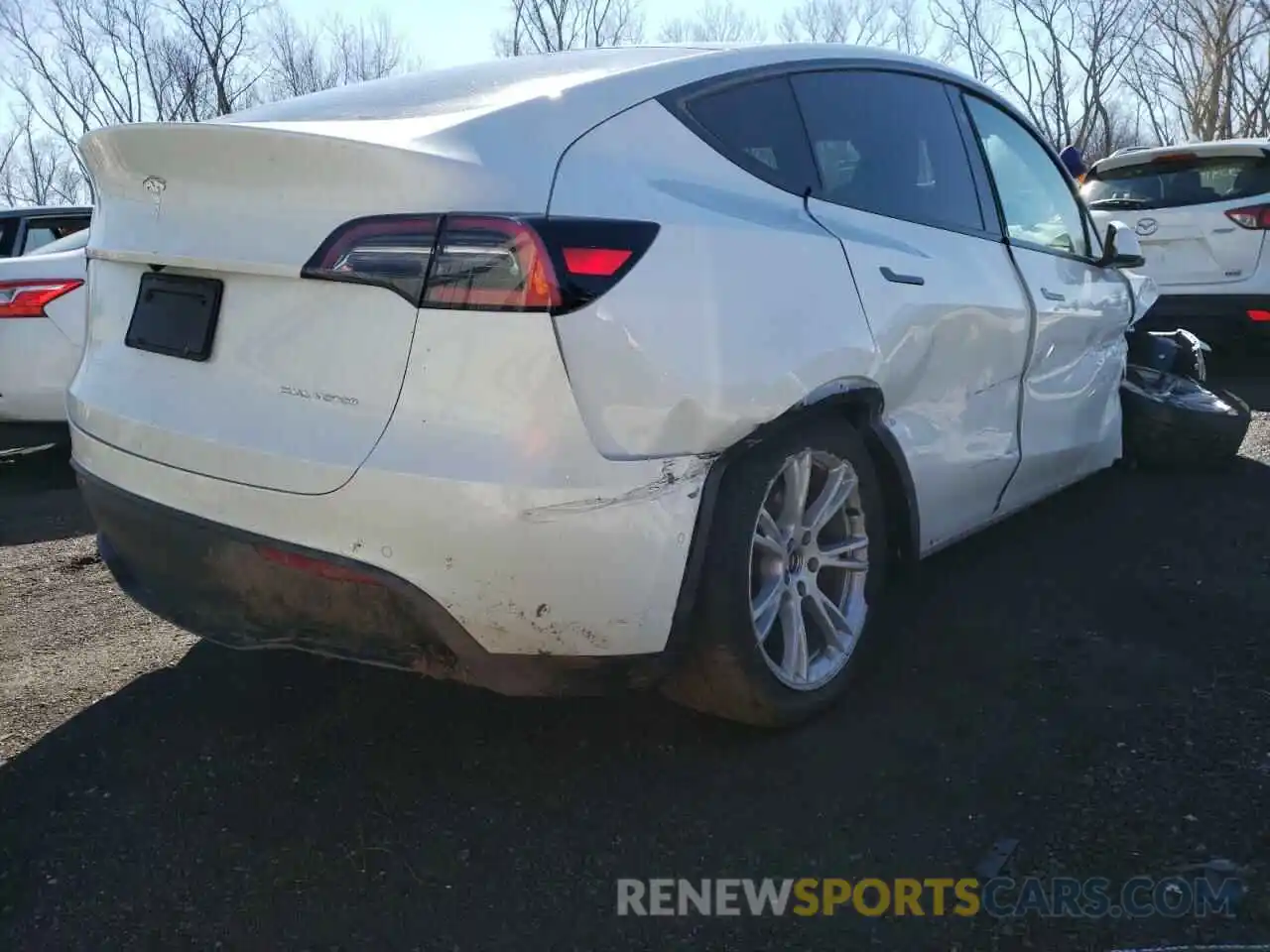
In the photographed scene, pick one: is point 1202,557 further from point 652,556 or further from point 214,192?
point 214,192

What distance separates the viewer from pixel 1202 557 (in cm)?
412

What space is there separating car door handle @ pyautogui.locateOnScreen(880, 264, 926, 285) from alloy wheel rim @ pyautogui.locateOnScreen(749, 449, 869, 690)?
0.49 metres

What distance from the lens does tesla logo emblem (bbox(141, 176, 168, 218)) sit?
2598 millimetres

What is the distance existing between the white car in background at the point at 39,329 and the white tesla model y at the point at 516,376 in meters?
3.07

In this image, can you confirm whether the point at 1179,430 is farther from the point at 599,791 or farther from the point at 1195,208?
the point at 599,791

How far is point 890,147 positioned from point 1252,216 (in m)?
5.15

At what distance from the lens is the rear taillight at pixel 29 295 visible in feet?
18.4

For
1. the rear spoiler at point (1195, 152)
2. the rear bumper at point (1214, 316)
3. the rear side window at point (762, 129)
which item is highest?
the rear side window at point (762, 129)

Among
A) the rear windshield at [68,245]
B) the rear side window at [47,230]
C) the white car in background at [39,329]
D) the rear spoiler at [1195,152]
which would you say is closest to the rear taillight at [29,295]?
the white car in background at [39,329]

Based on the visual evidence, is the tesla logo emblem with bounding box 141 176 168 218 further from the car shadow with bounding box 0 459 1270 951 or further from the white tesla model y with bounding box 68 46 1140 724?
the car shadow with bounding box 0 459 1270 951

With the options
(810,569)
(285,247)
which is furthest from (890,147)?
(285,247)

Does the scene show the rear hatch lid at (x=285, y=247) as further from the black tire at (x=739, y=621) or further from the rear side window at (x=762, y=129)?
the black tire at (x=739, y=621)

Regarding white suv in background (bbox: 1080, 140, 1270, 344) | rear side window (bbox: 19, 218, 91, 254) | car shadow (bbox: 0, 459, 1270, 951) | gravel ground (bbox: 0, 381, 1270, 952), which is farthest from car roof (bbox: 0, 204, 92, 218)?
white suv in background (bbox: 1080, 140, 1270, 344)

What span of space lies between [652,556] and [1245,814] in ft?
4.42
